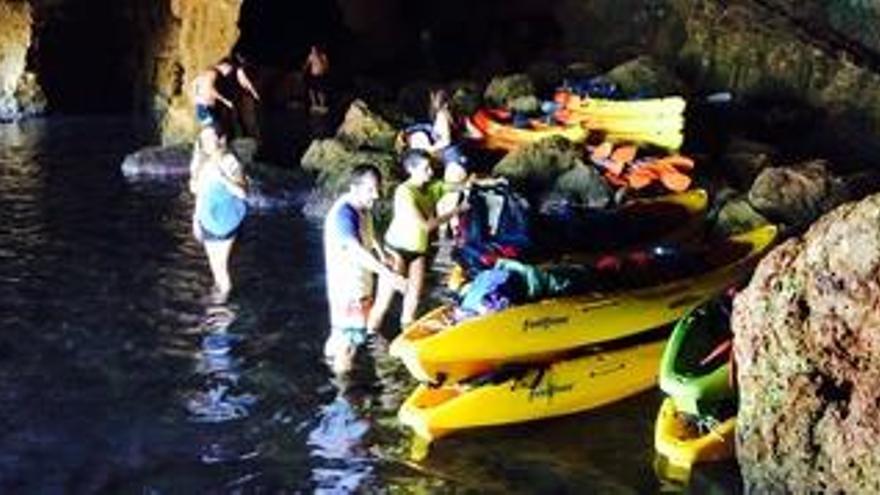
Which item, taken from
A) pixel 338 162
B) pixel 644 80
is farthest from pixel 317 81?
pixel 644 80

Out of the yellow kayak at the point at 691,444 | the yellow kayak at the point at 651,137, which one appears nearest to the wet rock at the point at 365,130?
the yellow kayak at the point at 651,137

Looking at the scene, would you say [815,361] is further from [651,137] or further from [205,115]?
[651,137]

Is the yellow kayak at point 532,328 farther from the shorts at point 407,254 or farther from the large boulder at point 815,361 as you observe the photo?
the large boulder at point 815,361

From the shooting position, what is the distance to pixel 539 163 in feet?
60.1

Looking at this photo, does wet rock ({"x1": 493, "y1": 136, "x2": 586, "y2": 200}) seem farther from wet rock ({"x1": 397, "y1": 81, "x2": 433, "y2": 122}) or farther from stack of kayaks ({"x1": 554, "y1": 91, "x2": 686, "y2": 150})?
wet rock ({"x1": 397, "y1": 81, "x2": 433, "y2": 122})

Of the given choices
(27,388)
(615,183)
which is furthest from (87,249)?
(615,183)

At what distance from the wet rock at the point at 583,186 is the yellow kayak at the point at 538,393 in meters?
6.51

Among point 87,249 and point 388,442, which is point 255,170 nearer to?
point 87,249

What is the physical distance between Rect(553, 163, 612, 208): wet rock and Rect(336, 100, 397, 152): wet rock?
3.72 m

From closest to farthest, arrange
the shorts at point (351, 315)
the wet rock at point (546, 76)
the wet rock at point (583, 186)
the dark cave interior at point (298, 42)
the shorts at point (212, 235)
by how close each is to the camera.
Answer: the shorts at point (351, 315) → the shorts at point (212, 235) → the wet rock at point (583, 186) → the wet rock at point (546, 76) → the dark cave interior at point (298, 42)

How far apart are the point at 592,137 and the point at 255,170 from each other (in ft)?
17.8

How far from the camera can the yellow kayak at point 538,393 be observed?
9.96 m

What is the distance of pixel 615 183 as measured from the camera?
17609mm

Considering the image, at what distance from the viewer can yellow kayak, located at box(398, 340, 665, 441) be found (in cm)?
996
